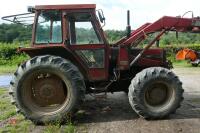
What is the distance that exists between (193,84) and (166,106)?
6.33m

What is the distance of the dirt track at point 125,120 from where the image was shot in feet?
24.2

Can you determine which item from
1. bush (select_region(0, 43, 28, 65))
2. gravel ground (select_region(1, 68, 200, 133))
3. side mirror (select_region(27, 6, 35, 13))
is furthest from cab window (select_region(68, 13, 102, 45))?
bush (select_region(0, 43, 28, 65))

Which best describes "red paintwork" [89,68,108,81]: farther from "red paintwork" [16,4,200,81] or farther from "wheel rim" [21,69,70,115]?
"wheel rim" [21,69,70,115]

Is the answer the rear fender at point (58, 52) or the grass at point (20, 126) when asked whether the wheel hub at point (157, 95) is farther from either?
the grass at point (20, 126)

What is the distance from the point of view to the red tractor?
8.06 m

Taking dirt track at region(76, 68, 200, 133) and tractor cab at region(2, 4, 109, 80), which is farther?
tractor cab at region(2, 4, 109, 80)

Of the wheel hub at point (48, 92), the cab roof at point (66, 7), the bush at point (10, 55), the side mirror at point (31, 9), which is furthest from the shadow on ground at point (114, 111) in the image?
the bush at point (10, 55)

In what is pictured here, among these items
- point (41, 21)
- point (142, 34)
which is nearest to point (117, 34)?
point (142, 34)

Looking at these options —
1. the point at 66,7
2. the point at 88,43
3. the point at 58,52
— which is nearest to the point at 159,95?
the point at 88,43

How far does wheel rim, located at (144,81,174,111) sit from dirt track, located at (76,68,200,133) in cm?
35

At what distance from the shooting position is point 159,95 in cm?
854

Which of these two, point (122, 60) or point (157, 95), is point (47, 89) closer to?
point (122, 60)

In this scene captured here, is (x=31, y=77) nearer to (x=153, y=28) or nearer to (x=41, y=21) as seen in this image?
(x=41, y=21)

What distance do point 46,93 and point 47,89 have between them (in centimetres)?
9
